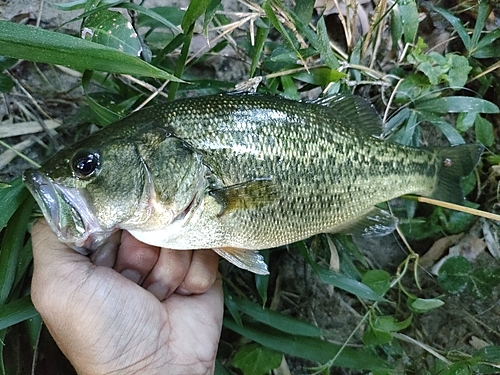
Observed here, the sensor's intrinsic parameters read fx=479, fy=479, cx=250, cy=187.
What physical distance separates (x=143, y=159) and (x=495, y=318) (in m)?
1.95

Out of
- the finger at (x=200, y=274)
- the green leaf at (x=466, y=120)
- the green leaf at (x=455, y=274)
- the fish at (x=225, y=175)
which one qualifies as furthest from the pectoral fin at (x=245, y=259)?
the green leaf at (x=466, y=120)

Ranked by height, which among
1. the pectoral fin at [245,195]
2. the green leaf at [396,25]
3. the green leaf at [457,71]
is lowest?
the green leaf at [457,71]

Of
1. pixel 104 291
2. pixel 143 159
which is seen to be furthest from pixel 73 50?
pixel 104 291

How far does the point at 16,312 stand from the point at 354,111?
1.43m

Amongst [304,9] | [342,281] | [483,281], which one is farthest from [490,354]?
[304,9]

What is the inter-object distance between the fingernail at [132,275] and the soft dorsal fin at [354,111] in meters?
0.90

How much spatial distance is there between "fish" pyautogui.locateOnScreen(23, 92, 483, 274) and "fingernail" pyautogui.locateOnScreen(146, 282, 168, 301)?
0.79 ft

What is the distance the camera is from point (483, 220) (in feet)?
7.89

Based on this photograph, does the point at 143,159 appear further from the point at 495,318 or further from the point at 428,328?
the point at 495,318

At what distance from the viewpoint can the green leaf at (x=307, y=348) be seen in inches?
80.2

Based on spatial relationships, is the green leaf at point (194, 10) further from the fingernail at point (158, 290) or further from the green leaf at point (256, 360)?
the green leaf at point (256, 360)

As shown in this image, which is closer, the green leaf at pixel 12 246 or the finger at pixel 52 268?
the finger at pixel 52 268

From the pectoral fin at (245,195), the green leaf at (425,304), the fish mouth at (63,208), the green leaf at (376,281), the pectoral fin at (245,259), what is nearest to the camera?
the fish mouth at (63,208)

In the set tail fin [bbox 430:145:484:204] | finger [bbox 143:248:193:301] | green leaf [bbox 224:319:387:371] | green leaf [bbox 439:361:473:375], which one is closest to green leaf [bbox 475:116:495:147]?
tail fin [bbox 430:145:484:204]
